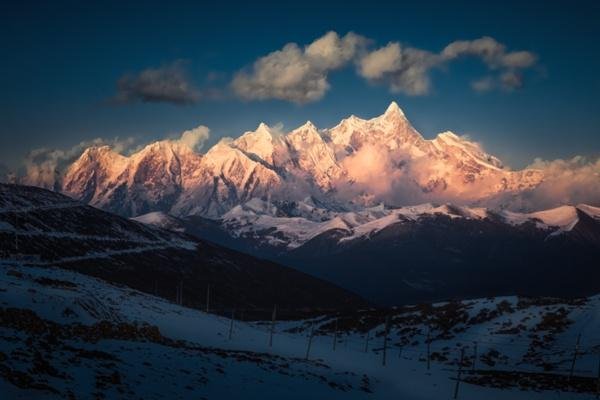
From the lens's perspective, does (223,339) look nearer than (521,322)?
Yes

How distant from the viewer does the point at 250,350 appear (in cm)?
7181

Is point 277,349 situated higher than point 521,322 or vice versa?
point 521,322

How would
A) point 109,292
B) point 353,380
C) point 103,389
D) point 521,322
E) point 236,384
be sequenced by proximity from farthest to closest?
point 521,322 → point 109,292 → point 353,380 → point 236,384 → point 103,389

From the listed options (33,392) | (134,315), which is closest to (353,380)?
(134,315)

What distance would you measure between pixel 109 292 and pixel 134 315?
12682 mm

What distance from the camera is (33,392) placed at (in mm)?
24844

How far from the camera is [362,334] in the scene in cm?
12225

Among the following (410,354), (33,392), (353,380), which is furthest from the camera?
(410,354)

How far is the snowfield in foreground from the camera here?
3166 centimetres

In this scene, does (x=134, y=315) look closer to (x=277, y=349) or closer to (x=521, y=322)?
(x=277, y=349)

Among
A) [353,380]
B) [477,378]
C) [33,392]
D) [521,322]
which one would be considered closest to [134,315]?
[353,380]

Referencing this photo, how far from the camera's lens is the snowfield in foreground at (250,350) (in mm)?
31656

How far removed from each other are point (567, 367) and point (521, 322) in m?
26.8

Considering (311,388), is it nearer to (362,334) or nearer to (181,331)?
(181,331)
